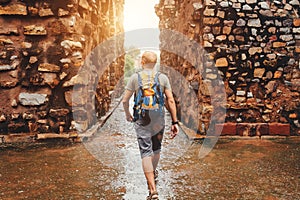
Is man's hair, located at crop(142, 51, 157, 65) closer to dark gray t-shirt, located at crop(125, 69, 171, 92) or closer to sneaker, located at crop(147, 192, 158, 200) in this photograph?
dark gray t-shirt, located at crop(125, 69, 171, 92)

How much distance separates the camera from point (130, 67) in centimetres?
2836

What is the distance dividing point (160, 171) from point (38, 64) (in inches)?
115

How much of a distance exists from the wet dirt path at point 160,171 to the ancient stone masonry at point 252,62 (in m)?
0.60

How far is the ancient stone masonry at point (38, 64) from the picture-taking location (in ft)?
18.5

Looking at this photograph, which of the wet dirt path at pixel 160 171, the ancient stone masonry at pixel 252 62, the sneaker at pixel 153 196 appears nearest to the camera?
the sneaker at pixel 153 196

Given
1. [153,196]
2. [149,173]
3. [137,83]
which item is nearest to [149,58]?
[137,83]

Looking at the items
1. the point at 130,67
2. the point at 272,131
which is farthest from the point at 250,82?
the point at 130,67

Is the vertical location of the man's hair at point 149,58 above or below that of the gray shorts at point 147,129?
above

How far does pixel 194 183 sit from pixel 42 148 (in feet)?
8.76

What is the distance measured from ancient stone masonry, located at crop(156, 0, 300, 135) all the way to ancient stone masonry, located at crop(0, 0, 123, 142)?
2.26 meters

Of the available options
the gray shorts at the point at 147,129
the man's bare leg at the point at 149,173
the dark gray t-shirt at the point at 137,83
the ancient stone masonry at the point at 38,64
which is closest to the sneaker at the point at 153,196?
the man's bare leg at the point at 149,173

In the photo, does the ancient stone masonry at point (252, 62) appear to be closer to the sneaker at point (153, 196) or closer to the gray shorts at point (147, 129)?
the gray shorts at point (147, 129)

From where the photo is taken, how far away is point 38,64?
18.8ft

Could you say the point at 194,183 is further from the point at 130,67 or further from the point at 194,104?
the point at 130,67
